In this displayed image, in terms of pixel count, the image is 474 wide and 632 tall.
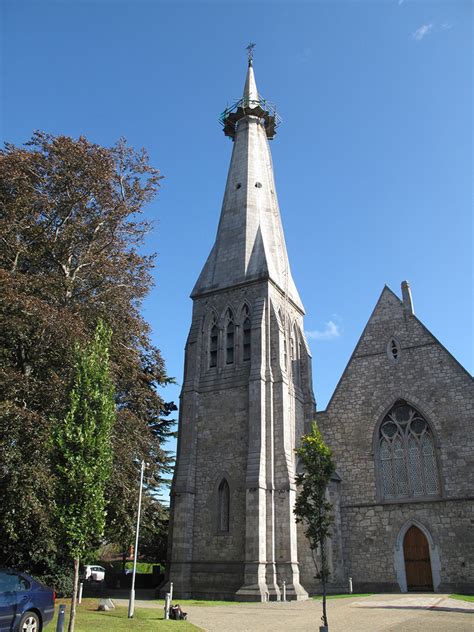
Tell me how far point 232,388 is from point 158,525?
10296 millimetres

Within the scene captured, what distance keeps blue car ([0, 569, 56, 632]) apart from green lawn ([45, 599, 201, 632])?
1.60 metres

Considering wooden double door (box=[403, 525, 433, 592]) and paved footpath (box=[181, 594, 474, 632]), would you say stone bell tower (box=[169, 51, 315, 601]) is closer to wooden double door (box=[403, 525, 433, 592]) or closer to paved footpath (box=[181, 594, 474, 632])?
paved footpath (box=[181, 594, 474, 632])

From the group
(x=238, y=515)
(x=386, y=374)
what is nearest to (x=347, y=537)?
(x=238, y=515)

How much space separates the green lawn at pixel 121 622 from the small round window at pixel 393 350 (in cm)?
1509

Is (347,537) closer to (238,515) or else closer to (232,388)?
(238,515)

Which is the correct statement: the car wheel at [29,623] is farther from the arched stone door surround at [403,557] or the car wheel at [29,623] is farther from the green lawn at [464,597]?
the arched stone door surround at [403,557]

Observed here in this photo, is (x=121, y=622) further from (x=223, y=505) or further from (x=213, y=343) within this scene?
(x=213, y=343)

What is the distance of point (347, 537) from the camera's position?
76.8 ft

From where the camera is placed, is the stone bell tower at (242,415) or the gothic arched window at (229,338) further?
the gothic arched window at (229,338)

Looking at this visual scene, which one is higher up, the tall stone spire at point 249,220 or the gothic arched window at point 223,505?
the tall stone spire at point 249,220

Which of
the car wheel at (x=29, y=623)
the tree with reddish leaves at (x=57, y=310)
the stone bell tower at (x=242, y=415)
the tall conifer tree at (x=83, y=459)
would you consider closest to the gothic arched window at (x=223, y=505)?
the stone bell tower at (x=242, y=415)

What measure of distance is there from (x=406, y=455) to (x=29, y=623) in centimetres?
1782

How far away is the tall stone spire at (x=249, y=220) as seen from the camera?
95.4 ft

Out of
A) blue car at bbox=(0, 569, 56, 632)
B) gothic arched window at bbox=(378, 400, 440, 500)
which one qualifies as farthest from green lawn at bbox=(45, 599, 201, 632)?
gothic arched window at bbox=(378, 400, 440, 500)
